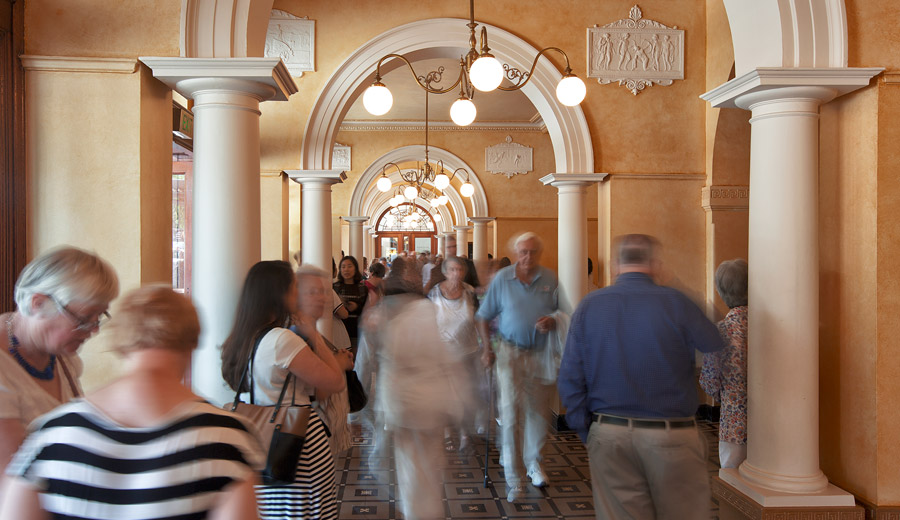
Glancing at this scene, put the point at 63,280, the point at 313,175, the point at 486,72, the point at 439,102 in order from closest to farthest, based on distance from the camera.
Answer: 1. the point at 63,280
2. the point at 486,72
3. the point at 313,175
4. the point at 439,102

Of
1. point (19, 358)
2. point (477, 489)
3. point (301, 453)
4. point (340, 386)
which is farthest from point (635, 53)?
point (19, 358)

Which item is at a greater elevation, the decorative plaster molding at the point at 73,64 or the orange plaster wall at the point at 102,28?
the orange plaster wall at the point at 102,28

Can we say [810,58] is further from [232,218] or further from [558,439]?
[558,439]

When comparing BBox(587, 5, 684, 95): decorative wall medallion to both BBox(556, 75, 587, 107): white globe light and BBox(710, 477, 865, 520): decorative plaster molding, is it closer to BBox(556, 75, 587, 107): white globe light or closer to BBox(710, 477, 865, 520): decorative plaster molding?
BBox(556, 75, 587, 107): white globe light

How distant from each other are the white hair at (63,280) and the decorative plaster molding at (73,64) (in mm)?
1985

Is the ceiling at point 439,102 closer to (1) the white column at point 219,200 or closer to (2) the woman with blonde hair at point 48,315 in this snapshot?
(1) the white column at point 219,200

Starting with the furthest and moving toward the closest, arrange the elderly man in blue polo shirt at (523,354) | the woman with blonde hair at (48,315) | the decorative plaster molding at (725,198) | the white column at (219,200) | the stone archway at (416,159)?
the stone archway at (416,159) → the decorative plaster molding at (725,198) → the elderly man in blue polo shirt at (523,354) → the white column at (219,200) → the woman with blonde hair at (48,315)

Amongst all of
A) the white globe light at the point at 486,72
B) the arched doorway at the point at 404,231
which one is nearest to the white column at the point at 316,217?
the white globe light at the point at 486,72

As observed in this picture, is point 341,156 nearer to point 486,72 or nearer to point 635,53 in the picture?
point 635,53

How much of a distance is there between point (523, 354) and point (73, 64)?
3.36 meters

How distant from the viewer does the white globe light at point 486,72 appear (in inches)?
167

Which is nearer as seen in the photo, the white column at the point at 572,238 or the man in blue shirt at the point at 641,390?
the man in blue shirt at the point at 641,390

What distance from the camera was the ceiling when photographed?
38.3ft

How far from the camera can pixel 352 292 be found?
723cm
